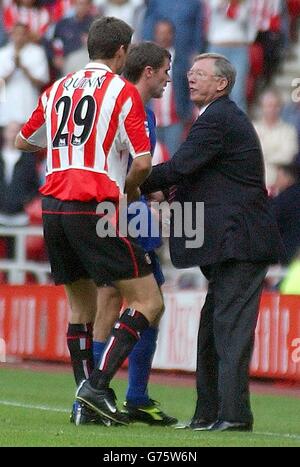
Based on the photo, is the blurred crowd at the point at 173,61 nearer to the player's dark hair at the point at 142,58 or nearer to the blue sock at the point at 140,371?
the blue sock at the point at 140,371

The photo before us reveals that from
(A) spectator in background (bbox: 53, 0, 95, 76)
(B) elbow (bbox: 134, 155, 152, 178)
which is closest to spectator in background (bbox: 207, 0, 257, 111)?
(A) spectator in background (bbox: 53, 0, 95, 76)

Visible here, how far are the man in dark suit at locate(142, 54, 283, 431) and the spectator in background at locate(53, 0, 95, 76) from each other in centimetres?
735

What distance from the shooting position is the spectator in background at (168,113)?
13891 mm

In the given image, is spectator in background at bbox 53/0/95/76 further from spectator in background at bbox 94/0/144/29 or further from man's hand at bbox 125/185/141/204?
man's hand at bbox 125/185/141/204

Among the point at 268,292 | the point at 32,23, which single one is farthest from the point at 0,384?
the point at 32,23

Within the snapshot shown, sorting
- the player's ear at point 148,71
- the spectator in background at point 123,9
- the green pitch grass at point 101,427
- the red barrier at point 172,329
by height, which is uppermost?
the spectator in background at point 123,9

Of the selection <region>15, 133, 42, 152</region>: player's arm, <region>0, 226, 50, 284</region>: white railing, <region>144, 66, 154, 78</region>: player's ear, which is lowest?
<region>0, 226, 50, 284</region>: white railing

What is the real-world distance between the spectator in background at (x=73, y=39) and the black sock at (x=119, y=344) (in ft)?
25.5

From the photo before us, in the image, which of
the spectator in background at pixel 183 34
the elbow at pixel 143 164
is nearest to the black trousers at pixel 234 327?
the elbow at pixel 143 164

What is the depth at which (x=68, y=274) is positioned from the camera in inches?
310

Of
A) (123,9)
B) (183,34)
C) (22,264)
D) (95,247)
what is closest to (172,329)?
(22,264)

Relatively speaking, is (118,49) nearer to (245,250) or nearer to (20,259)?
(245,250)

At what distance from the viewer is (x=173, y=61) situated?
14.1 meters

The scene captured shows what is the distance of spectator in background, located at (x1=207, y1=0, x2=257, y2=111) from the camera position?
A: 531 inches
